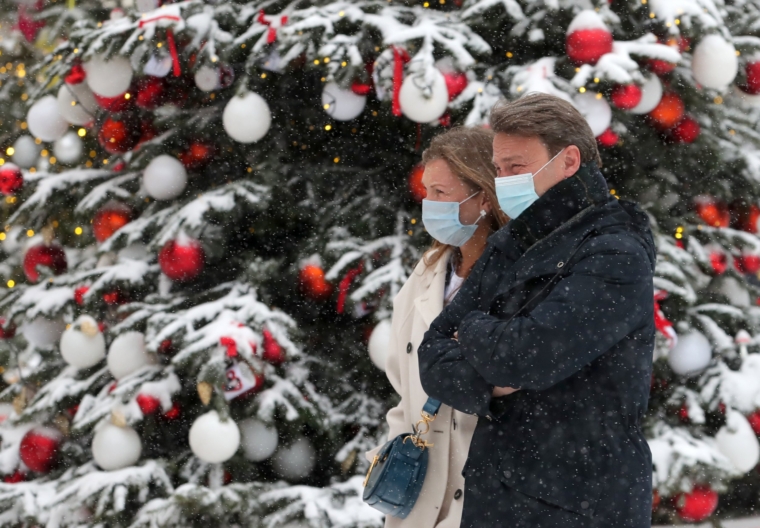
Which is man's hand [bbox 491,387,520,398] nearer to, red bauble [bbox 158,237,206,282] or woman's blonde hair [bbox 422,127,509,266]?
woman's blonde hair [bbox 422,127,509,266]

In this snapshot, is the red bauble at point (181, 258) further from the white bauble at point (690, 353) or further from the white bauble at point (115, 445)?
the white bauble at point (690, 353)

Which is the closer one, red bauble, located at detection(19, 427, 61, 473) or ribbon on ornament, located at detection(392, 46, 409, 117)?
ribbon on ornament, located at detection(392, 46, 409, 117)

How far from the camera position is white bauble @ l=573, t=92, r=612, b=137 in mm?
3662

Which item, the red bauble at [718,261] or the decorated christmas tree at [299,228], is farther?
the red bauble at [718,261]

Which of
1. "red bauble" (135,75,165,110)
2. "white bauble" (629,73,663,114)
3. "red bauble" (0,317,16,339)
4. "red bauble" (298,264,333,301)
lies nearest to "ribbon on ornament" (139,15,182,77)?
"red bauble" (135,75,165,110)

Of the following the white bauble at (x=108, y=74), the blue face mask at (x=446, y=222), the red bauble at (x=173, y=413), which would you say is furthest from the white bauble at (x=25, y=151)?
the blue face mask at (x=446, y=222)

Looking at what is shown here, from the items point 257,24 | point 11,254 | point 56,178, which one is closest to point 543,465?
point 257,24

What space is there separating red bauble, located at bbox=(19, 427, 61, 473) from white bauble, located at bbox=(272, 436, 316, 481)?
1.35 m

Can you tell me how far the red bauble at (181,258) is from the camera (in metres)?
4.11

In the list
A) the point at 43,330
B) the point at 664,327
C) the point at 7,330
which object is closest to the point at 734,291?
the point at 664,327

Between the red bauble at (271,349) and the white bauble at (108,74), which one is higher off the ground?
the white bauble at (108,74)

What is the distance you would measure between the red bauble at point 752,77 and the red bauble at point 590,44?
931 mm

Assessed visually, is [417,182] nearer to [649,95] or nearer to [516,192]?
[649,95]

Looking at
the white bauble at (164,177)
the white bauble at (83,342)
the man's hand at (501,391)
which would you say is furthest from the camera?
the white bauble at (164,177)
